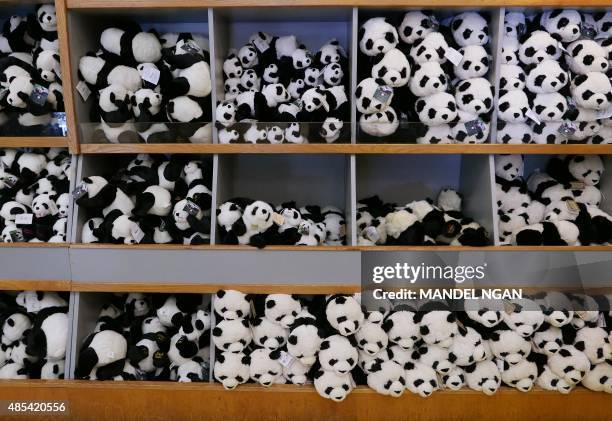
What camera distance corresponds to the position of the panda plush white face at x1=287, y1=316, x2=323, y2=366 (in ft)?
5.52

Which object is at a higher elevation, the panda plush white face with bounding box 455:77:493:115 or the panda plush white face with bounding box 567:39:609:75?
the panda plush white face with bounding box 567:39:609:75

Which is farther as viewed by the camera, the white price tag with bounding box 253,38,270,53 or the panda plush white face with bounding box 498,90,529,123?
the white price tag with bounding box 253,38,270,53

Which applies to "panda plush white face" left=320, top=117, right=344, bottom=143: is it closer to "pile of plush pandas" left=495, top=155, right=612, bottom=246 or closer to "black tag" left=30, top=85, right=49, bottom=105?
"pile of plush pandas" left=495, top=155, right=612, bottom=246

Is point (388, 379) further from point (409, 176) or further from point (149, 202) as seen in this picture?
point (149, 202)

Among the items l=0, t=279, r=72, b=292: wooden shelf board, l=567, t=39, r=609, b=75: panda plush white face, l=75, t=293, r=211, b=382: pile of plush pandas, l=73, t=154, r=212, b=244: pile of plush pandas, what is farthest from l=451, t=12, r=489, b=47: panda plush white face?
l=0, t=279, r=72, b=292: wooden shelf board

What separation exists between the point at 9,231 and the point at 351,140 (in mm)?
1369

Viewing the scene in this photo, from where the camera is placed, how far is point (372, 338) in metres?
1.69

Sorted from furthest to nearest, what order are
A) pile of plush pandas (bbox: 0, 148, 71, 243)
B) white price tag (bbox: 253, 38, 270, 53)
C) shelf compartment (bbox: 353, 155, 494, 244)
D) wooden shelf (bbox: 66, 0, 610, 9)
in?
shelf compartment (bbox: 353, 155, 494, 244) → white price tag (bbox: 253, 38, 270, 53) → pile of plush pandas (bbox: 0, 148, 71, 243) → wooden shelf (bbox: 66, 0, 610, 9)

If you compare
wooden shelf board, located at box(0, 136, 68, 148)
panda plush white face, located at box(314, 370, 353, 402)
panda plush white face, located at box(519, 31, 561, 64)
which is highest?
panda plush white face, located at box(519, 31, 561, 64)

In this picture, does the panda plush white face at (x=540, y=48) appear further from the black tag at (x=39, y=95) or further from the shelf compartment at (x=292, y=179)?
the black tag at (x=39, y=95)

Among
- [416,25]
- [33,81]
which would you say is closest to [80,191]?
[33,81]

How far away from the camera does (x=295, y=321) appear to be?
5.70ft

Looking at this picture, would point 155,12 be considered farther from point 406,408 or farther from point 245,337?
point 406,408

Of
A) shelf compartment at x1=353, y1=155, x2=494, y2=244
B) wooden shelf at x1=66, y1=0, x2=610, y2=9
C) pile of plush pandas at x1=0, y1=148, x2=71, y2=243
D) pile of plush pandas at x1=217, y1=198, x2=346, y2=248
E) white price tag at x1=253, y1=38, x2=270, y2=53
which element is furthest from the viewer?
shelf compartment at x1=353, y1=155, x2=494, y2=244
